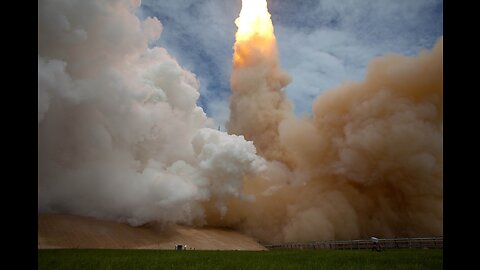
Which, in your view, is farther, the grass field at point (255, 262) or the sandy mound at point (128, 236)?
the sandy mound at point (128, 236)

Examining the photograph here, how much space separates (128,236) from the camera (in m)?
106

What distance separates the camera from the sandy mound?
91.7 m

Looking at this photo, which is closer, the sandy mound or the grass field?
the grass field

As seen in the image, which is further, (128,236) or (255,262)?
(128,236)

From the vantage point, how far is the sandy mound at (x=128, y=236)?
9169cm

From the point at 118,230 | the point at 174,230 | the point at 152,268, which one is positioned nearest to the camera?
the point at 152,268
